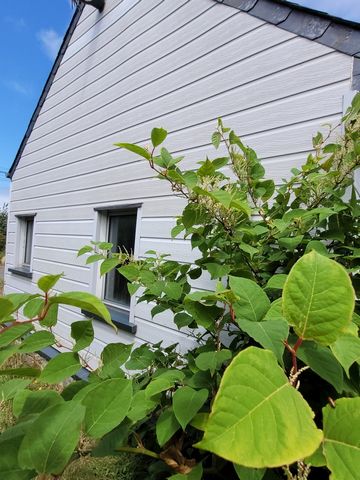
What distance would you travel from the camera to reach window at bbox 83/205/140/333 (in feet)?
11.4

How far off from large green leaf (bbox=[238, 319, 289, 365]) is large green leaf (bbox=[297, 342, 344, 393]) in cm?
8

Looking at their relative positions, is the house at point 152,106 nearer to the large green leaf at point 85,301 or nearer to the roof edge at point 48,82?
the roof edge at point 48,82

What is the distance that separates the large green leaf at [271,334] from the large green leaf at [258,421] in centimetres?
15

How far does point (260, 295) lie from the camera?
0.74m

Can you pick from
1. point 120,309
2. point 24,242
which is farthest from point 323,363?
point 24,242

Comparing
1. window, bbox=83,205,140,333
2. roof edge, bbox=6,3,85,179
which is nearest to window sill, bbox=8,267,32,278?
roof edge, bbox=6,3,85,179

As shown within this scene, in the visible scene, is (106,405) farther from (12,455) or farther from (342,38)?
(342,38)

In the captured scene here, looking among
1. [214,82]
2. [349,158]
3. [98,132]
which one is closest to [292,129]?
[214,82]

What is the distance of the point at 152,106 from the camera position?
3.25m

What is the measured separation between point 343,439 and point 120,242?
11.1ft

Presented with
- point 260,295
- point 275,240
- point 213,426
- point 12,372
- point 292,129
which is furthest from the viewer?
point 292,129

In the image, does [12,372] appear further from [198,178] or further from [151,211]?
[151,211]

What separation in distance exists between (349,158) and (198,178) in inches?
20.8

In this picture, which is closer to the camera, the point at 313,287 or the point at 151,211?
the point at 313,287
